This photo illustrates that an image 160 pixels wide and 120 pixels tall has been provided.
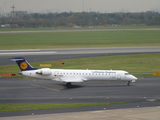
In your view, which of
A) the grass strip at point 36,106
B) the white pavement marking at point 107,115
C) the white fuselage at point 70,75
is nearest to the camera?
the white pavement marking at point 107,115

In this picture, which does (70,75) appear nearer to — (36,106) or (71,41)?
(36,106)

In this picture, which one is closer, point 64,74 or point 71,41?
point 64,74

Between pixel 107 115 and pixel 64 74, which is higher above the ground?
pixel 64 74

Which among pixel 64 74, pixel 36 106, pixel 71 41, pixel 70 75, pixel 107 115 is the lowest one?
pixel 71 41

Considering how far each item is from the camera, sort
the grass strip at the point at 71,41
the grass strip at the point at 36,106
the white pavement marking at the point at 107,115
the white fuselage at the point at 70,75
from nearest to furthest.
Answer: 1. the white pavement marking at the point at 107,115
2. the grass strip at the point at 36,106
3. the white fuselage at the point at 70,75
4. the grass strip at the point at 71,41

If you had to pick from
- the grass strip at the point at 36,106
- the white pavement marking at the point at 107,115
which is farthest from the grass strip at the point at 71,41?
the white pavement marking at the point at 107,115

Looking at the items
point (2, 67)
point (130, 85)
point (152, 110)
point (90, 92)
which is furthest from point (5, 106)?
point (2, 67)

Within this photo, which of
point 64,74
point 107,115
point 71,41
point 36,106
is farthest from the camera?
point 71,41

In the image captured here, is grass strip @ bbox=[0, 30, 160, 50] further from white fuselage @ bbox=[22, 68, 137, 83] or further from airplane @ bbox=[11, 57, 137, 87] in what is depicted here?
white fuselage @ bbox=[22, 68, 137, 83]

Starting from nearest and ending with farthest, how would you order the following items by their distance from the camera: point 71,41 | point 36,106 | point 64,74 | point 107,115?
point 107,115, point 36,106, point 64,74, point 71,41

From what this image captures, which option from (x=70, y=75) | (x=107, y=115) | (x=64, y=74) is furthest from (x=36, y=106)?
(x=70, y=75)

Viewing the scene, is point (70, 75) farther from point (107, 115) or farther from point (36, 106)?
point (107, 115)

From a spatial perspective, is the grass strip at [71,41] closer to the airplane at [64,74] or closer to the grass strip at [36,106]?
the airplane at [64,74]

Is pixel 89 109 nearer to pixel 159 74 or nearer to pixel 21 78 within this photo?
pixel 21 78
